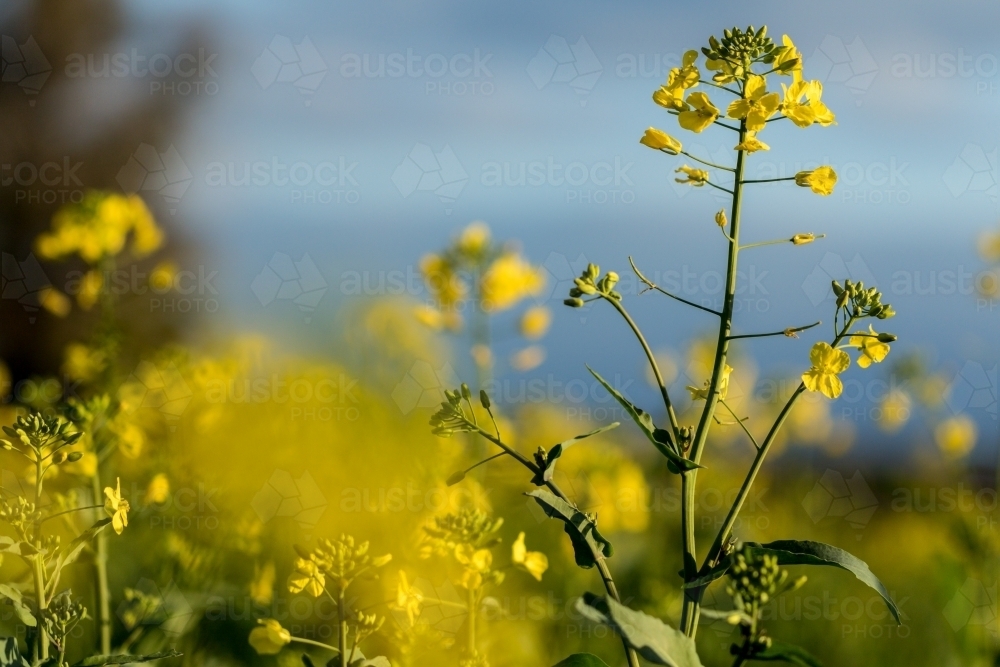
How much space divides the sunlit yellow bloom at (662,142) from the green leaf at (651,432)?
16.3 inches

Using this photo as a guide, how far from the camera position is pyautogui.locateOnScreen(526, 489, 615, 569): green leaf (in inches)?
48.3

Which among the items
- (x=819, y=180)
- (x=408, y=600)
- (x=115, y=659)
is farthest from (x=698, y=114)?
(x=115, y=659)

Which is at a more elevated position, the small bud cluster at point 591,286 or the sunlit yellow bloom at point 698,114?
the sunlit yellow bloom at point 698,114

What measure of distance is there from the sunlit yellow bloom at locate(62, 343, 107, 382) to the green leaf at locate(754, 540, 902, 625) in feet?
7.28

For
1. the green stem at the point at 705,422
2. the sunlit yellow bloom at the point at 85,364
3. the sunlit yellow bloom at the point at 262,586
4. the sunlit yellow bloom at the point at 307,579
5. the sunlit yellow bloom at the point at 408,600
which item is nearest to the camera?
the green stem at the point at 705,422

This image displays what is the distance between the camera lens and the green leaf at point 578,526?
123cm

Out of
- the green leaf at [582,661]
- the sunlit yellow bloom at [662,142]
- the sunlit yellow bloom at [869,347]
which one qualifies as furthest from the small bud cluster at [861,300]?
the green leaf at [582,661]

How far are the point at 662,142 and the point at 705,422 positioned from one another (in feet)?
1.41

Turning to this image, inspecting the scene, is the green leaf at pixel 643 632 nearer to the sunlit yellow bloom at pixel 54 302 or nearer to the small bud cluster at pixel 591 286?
the small bud cluster at pixel 591 286

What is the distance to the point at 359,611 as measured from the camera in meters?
1.54

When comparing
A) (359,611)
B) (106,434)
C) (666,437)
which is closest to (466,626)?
(359,611)

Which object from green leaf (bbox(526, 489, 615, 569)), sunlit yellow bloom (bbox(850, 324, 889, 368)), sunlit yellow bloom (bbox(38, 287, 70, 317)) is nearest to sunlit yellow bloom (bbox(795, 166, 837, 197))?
sunlit yellow bloom (bbox(850, 324, 889, 368))

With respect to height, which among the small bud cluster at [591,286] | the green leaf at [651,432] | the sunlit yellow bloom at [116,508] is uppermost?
the small bud cluster at [591,286]

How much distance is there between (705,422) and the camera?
4.24 feet
